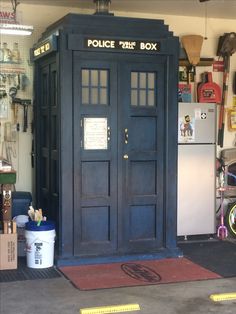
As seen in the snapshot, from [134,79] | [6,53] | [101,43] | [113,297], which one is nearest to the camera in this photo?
[113,297]

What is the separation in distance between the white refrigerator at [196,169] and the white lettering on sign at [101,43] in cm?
152

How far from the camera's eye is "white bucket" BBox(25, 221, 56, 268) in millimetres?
5895

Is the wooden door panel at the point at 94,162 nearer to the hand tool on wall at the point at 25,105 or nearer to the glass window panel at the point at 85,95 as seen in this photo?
the glass window panel at the point at 85,95

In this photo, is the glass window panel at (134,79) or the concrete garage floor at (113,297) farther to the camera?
the glass window panel at (134,79)

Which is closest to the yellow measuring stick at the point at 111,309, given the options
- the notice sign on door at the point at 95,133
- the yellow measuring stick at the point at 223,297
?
the yellow measuring stick at the point at 223,297

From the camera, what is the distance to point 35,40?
23.3 ft

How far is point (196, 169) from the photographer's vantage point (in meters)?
7.33

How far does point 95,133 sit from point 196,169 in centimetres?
175

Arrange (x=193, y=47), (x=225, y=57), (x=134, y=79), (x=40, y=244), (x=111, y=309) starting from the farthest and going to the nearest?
1. (x=225, y=57)
2. (x=193, y=47)
3. (x=134, y=79)
4. (x=40, y=244)
5. (x=111, y=309)

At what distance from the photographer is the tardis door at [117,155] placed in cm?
613

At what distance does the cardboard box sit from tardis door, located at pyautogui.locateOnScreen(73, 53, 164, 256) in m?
0.67

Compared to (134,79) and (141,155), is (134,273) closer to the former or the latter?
(141,155)

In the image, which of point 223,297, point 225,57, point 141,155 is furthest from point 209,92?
point 223,297

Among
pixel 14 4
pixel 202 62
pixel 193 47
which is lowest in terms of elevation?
pixel 202 62
